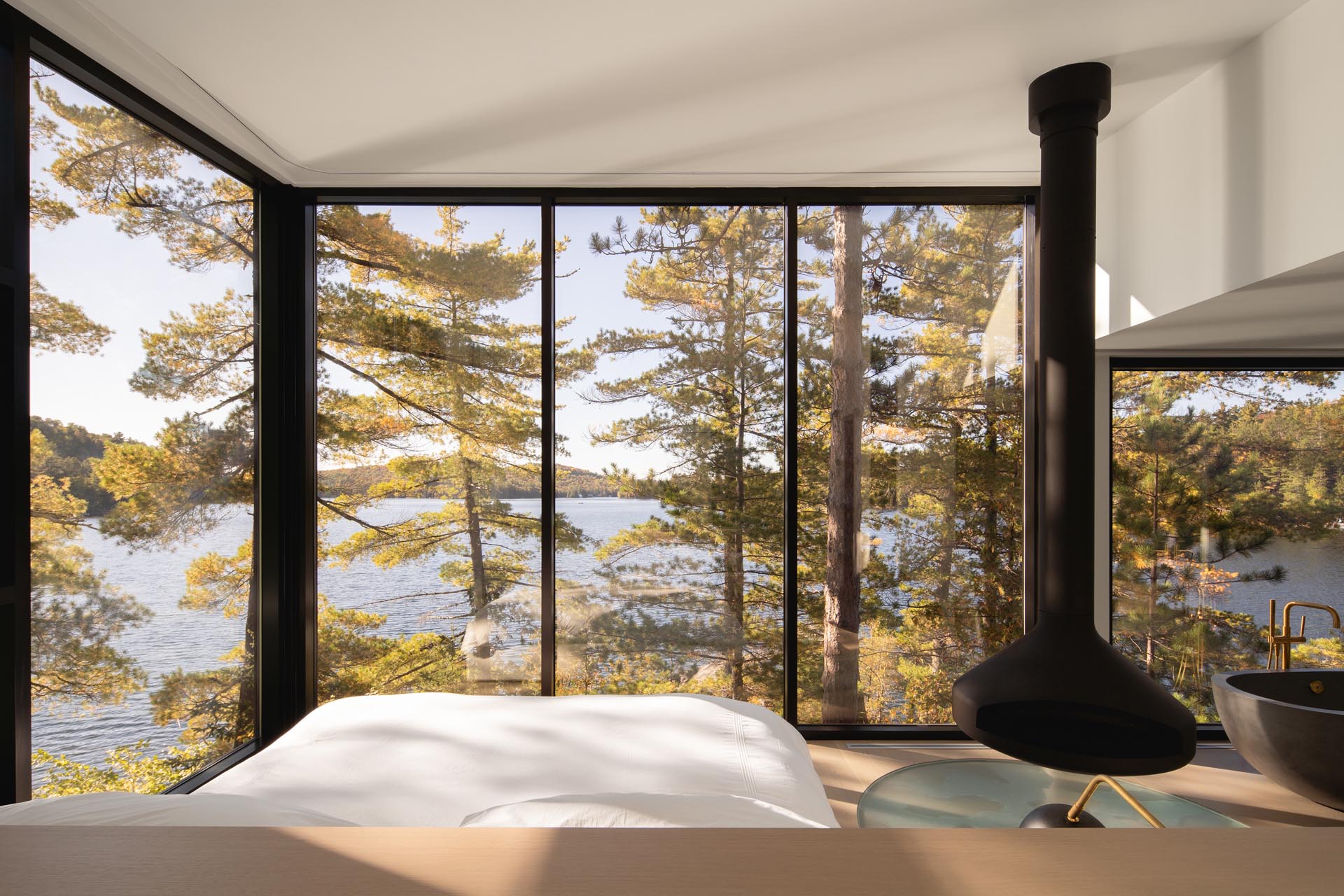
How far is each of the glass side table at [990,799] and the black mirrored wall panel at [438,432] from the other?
1863 mm

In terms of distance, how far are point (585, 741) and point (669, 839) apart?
5.20 feet

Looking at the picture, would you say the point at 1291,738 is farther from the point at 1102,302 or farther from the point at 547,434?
the point at 547,434

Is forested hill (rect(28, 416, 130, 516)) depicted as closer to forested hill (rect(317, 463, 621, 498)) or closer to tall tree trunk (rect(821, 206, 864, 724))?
forested hill (rect(317, 463, 621, 498))

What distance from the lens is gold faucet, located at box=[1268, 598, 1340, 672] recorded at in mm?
2832

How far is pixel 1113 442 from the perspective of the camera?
3.27m

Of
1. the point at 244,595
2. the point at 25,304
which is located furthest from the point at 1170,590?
the point at 25,304

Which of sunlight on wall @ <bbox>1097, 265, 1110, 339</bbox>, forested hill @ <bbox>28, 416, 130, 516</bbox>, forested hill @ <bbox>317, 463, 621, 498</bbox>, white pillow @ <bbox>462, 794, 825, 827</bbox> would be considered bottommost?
white pillow @ <bbox>462, 794, 825, 827</bbox>

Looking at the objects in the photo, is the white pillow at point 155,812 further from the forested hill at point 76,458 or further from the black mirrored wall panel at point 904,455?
the black mirrored wall panel at point 904,455

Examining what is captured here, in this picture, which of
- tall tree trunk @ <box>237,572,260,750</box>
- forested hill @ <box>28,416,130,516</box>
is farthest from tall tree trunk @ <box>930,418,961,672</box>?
forested hill @ <box>28,416,130,516</box>

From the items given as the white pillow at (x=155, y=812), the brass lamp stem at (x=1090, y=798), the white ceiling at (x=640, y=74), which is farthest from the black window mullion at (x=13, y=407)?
the brass lamp stem at (x=1090, y=798)

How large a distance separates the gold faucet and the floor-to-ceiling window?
0.10ft

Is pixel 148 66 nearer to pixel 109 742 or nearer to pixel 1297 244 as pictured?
pixel 109 742

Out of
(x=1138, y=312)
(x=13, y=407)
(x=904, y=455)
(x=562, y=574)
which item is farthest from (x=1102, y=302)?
(x=13, y=407)

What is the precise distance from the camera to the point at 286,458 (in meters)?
3.20
